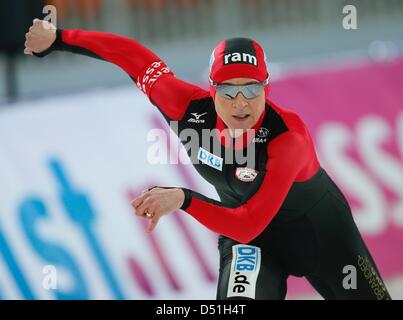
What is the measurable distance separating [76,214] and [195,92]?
215 cm

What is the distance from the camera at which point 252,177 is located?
4.76 m

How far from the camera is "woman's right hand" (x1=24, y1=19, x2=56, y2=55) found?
5.11 m

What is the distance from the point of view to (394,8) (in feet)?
27.2

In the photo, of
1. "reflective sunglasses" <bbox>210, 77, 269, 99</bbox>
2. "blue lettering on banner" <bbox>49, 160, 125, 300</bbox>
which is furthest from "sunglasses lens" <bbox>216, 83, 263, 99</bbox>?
"blue lettering on banner" <bbox>49, 160, 125, 300</bbox>

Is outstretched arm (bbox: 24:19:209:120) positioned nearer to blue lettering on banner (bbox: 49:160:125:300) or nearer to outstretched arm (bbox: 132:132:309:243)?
outstretched arm (bbox: 132:132:309:243)

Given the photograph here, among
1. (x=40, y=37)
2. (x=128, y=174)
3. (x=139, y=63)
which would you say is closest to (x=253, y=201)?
(x=139, y=63)

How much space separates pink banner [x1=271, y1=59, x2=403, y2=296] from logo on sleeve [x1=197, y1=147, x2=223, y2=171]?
2.33 meters

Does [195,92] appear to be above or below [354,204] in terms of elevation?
above

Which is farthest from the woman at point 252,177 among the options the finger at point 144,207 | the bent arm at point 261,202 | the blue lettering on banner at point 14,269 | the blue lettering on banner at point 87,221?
the blue lettering on banner at point 14,269

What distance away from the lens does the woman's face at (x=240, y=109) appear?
15.4 feet
